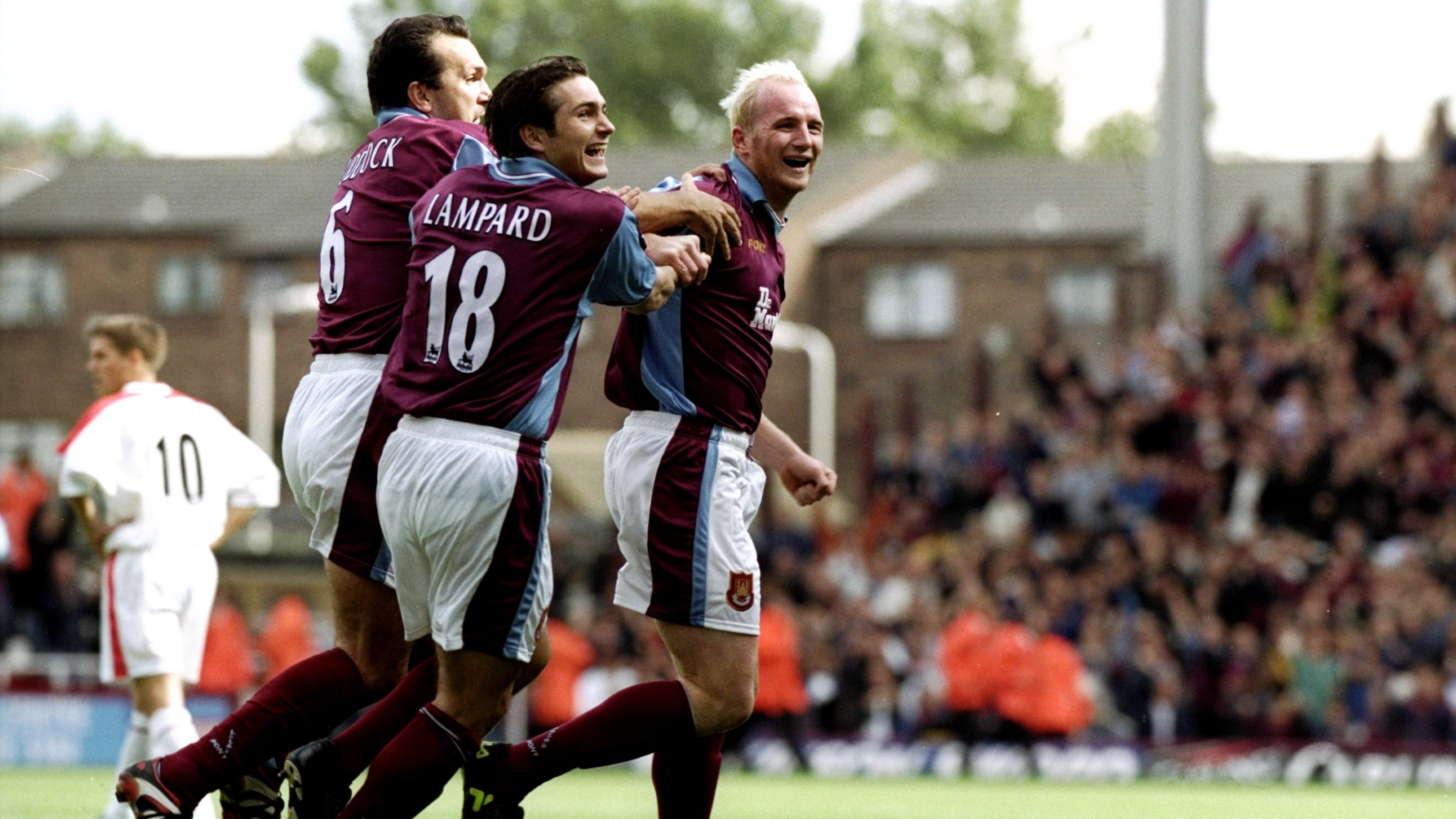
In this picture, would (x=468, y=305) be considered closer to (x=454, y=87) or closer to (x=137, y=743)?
(x=454, y=87)

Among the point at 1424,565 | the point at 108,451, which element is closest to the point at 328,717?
the point at 108,451

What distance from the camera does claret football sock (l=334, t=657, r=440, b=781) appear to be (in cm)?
639

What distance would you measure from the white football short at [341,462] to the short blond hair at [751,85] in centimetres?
136

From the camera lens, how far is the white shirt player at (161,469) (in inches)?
325

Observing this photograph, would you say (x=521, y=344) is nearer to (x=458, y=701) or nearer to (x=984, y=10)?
(x=458, y=701)

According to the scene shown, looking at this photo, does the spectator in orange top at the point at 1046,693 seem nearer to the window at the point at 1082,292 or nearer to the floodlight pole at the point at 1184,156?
the floodlight pole at the point at 1184,156

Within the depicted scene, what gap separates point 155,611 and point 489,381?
3.00 metres

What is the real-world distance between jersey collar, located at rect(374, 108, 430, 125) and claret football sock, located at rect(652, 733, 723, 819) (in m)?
2.10

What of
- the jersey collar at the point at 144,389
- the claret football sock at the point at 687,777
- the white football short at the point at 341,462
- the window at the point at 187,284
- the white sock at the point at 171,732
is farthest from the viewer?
the window at the point at 187,284

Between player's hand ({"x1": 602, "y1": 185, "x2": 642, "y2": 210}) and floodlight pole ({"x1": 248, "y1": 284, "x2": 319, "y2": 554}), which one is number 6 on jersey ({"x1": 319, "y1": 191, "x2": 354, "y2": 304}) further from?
floodlight pole ({"x1": 248, "y1": 284, "x2": 319, "y2": 554})

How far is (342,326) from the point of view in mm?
6488

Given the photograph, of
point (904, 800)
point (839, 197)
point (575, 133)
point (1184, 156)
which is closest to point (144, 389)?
point (575, 133)

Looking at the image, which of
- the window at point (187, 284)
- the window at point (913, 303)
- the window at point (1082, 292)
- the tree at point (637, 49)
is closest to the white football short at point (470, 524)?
the window at point (1082, 292)

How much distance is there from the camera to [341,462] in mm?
6367
